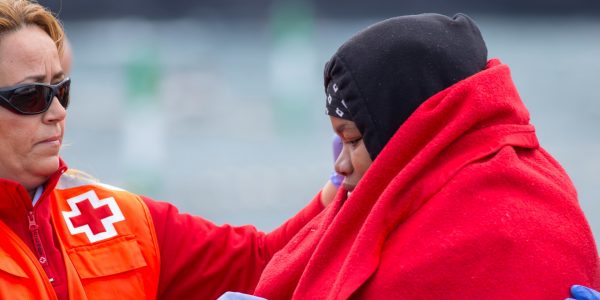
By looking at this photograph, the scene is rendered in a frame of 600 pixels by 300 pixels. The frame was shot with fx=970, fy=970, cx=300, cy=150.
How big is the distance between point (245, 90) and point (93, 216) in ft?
14.7

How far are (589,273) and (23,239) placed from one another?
1.16m

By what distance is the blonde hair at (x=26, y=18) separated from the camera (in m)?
2.06

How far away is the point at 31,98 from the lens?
204cm

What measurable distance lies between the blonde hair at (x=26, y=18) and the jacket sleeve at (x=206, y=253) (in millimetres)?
453

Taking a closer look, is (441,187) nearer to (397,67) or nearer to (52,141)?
(397,67)

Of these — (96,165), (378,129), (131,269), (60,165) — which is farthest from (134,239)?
(96,165)

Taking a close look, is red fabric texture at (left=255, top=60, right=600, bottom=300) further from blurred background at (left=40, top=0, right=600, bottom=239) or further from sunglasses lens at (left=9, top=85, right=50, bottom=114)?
blurred background at (left=40, top=0, right=600, bottom=239)

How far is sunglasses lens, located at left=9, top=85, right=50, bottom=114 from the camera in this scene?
6.63 ft

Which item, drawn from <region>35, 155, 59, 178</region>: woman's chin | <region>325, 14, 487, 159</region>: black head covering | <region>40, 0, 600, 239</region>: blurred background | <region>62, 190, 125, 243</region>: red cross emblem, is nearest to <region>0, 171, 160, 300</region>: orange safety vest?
<region>62, 190, 125, 243</region>: red cross emblem

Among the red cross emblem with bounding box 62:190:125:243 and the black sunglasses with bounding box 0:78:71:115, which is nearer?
the black sunglasses with bounding box 0:78:71:115

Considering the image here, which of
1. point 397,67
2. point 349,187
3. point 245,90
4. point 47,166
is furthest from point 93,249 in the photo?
point 245,90

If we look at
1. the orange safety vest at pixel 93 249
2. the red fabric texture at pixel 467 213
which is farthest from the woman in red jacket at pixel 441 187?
the orange safety vest at pixel 93 249

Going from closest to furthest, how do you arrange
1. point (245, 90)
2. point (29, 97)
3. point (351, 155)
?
point (351, 155) < point (29, 97) < point (245, 90)

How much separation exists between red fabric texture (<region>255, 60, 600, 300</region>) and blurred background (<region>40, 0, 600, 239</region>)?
3.33 m
